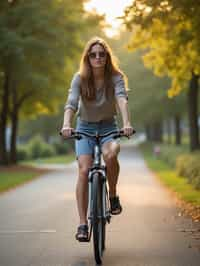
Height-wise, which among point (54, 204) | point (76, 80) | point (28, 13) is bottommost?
point (54, 204)

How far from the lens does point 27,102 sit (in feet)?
110

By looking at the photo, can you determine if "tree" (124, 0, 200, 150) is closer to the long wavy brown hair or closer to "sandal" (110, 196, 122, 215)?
the long wavy brown hair

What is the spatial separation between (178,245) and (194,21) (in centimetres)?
840

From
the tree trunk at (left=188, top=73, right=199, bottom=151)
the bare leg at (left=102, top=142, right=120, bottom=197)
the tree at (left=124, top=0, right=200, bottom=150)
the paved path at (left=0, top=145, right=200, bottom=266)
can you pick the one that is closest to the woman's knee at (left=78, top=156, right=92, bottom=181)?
the bare leg at (left=102, top=142, right=120, bottom=197)

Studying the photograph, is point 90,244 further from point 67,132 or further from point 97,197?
point 67,132

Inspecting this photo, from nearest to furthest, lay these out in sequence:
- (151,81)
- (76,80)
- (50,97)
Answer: (76,80), (50,97), (151,81)

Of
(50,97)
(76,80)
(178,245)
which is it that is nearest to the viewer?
(76,80)

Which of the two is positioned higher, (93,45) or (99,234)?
(93,45)

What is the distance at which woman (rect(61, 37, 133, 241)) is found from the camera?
6.29 m

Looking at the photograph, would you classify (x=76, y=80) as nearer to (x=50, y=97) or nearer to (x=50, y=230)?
(x=50, y=230)

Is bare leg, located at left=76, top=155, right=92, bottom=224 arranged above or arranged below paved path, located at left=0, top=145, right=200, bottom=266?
above

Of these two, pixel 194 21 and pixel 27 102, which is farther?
pixel 27 102

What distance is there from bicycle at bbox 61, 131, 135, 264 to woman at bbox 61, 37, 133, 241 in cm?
8

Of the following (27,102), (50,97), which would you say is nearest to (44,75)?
(50,97)
